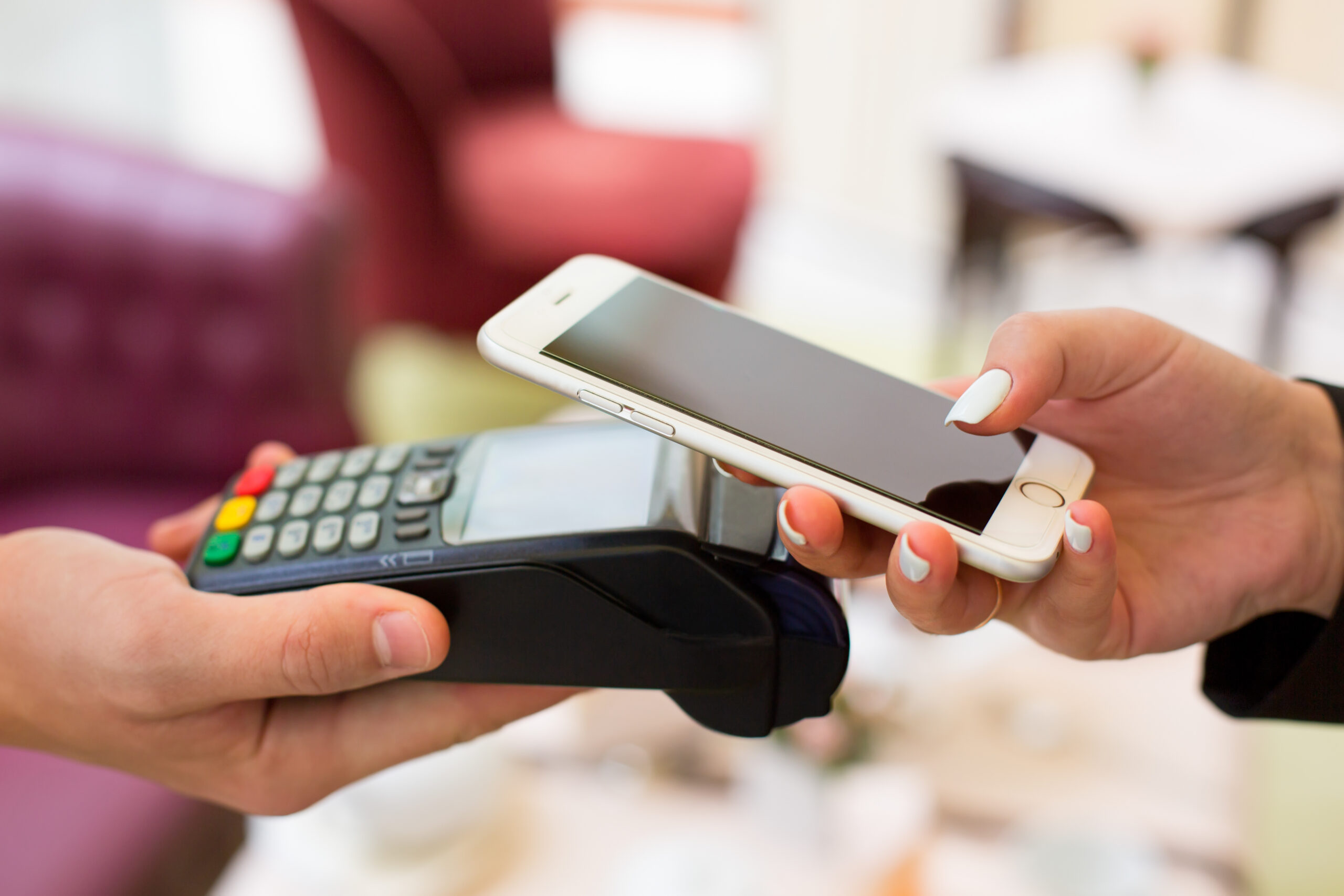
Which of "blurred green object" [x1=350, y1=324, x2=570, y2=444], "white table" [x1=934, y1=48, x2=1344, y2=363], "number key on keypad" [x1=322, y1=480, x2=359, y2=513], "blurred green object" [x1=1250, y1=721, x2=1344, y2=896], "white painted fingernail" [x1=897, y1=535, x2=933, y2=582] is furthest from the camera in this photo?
"blurred green object" [x1=350, y1=324, x2=570, y2=444]

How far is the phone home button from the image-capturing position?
502 millimetres

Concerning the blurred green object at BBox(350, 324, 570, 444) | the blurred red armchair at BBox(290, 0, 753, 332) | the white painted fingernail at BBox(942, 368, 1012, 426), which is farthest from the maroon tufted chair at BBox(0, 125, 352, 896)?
the white painted fingernail at BBox(942, 368, 1012, 426)

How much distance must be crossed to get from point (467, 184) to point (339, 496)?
135 cm

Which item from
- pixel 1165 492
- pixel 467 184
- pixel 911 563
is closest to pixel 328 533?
pixel 911 563

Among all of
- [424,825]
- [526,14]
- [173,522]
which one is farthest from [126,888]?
[526,14]

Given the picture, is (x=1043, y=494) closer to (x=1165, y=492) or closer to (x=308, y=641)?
(x=1165, y=492)

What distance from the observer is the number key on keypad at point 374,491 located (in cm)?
Answer: 55

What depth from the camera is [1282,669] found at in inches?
22.5

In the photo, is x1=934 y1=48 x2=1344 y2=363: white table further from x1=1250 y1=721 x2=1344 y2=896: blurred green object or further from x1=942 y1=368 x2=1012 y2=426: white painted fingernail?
x1=942 y1=368 x2=1012 y2=426: white painted fingernail

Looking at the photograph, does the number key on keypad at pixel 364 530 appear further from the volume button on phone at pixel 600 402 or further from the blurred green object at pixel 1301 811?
the blurred green object at pixel 1301 811

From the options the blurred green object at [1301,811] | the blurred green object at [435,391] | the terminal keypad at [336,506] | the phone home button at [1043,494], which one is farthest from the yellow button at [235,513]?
the blurred green object at [435,391]

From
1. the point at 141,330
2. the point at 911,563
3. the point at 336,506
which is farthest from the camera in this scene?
the point at 141,330

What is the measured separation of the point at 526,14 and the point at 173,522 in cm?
165

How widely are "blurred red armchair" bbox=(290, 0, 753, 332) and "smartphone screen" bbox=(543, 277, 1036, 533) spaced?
1.15 meters
